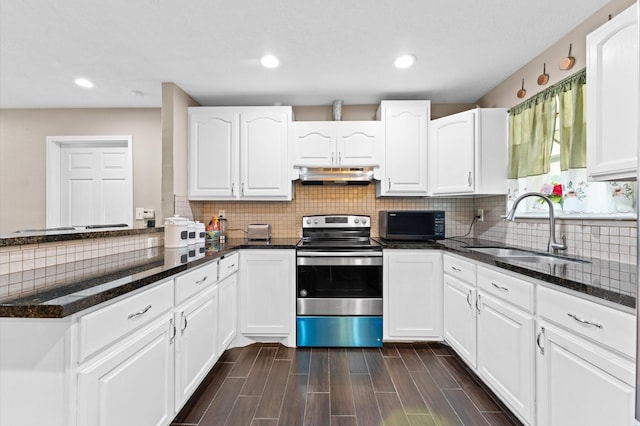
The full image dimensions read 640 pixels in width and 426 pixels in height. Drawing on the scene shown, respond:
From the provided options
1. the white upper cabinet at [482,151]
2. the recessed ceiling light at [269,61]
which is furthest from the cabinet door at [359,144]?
the recessed ceiling light at [269,61]

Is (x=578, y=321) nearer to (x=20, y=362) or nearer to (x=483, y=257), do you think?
(x=483, y=257)

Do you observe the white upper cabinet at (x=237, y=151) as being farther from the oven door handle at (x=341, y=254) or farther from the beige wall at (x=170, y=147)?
the oven door handle at (x=341, y=254)

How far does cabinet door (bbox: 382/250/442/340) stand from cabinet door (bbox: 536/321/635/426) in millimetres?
1140

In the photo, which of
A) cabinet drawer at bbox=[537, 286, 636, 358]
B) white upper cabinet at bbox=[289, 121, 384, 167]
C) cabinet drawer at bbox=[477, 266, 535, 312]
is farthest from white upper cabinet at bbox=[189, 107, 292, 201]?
cabinet drawer at bbox=[537, 286, 636, 358]

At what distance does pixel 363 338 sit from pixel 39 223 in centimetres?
373

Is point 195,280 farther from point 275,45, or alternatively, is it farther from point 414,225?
point 414,225

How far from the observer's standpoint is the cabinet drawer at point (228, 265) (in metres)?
2.17

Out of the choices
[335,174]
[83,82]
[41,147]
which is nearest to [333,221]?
[335,174]

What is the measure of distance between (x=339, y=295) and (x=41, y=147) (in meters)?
3.68

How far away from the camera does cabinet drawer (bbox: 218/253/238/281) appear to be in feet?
7.12

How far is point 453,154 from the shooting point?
268 centimetres

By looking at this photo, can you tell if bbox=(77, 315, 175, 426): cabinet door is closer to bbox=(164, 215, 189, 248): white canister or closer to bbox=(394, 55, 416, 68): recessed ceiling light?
bbox=(164, 215, 189, 248): white canister

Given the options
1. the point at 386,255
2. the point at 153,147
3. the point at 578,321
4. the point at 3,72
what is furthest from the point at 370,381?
the point at 3,72

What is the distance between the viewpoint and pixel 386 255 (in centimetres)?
252
